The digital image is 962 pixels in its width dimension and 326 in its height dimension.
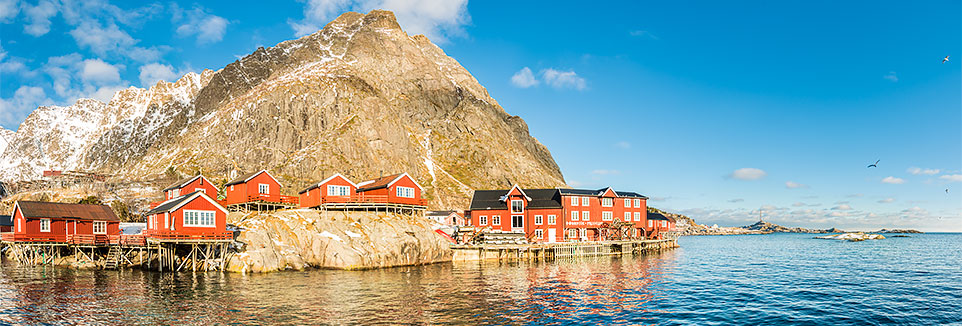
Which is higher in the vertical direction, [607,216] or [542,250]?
[607,216]

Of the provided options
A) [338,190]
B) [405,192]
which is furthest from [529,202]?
[338,190]

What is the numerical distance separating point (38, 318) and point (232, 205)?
50889 millimetres

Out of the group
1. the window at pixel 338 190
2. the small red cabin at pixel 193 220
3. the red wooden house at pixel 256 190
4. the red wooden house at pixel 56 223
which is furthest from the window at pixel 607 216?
the red wooden house at pixel 56 223

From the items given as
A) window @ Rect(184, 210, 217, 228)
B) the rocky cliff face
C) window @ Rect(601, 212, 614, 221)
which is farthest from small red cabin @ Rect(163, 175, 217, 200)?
window @ Rect(601, 212, 614, 221)

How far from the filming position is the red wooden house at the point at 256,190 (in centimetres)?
8181

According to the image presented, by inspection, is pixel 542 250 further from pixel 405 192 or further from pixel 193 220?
pixel 193 220

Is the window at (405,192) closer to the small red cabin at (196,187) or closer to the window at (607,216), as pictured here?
the small red cabin at (196,187)

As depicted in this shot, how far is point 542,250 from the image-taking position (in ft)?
282

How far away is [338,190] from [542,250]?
30.3m

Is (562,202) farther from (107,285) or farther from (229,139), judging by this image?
(229,139)

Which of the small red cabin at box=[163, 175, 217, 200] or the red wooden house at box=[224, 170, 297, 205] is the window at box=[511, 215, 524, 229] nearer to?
the red wooden house at box=[224, 170, 297, 205]

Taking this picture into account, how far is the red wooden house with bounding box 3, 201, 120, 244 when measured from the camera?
6750 cm

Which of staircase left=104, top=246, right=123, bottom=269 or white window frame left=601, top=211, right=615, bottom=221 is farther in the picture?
white window frame left=601, top=211, right=615, bottom=221

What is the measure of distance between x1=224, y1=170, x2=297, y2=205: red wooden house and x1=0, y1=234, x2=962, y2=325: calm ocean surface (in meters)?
22.1
